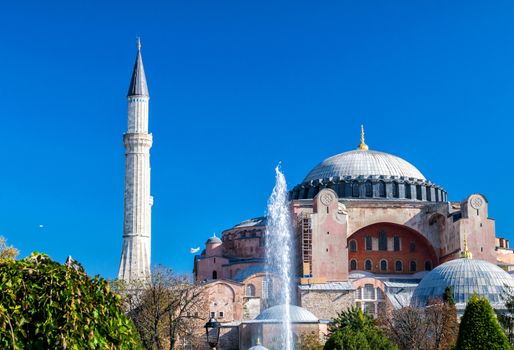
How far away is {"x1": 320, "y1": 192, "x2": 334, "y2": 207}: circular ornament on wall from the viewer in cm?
4416

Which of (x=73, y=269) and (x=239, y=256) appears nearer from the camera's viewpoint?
(x=73, y=269)

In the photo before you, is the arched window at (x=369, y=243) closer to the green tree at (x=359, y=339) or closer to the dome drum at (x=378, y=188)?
the dome drum at (x=378, y=188)

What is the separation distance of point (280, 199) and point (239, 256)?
4331 mm

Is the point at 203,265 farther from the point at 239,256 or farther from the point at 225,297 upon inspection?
the point at 225,297

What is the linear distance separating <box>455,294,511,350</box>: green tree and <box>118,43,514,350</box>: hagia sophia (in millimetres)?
16231

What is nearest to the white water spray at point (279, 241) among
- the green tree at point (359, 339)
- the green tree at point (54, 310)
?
the green tree at point (359, 339)

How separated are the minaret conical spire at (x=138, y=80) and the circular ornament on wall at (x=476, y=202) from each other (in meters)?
17.6

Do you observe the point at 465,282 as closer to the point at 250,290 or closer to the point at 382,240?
the point at 382,240

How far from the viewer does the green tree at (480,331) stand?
70.0 feet

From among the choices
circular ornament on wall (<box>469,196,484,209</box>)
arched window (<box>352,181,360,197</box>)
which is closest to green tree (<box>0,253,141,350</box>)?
circular ornament on wall (<box>469,196,484,209</box>)

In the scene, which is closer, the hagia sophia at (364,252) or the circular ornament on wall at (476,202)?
the hagia sophia at (364,252)

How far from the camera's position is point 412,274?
151ft

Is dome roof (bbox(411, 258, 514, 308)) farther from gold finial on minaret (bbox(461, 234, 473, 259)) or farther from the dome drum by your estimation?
the dome drum

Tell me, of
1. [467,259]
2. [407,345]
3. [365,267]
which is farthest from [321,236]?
[407,345]
